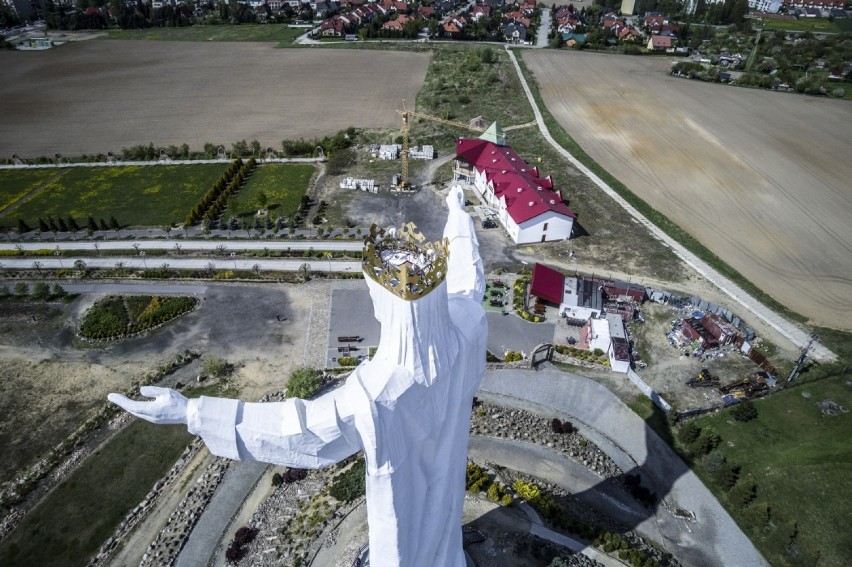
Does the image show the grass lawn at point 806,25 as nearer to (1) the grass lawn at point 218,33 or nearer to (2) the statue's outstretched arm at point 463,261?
(1) the grass lawn at point 218,33

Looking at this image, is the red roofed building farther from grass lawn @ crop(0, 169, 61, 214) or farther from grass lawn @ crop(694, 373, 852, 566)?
grass lawn @ crop(0, 169, 61, 214)

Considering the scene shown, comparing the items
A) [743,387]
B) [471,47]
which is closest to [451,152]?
[743,387]

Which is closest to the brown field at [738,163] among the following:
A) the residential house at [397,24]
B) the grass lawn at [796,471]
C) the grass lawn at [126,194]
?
the grass lawn at [796,471]

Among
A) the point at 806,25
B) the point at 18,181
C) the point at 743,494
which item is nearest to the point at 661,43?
the point at 806,25

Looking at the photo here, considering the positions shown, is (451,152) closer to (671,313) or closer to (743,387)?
(671,313)

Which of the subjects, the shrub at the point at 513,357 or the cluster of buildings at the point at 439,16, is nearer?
the shrub at the point at 513,357

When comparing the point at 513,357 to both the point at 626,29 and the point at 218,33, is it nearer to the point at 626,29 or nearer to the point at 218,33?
the point at 626,29
